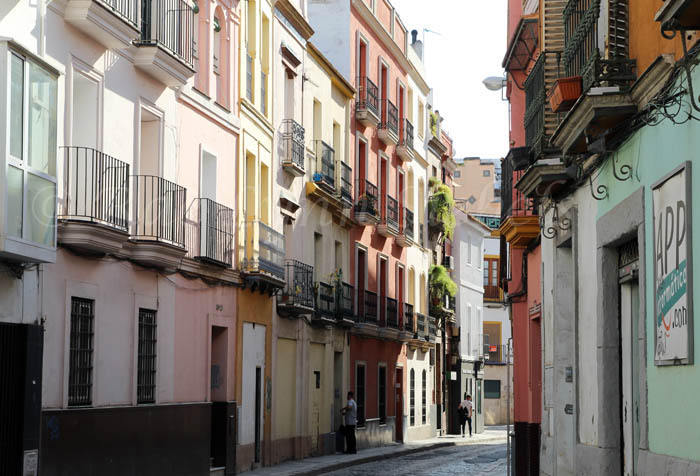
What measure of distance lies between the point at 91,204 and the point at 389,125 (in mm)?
23169

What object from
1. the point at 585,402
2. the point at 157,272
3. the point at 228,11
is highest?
the point at 228,11

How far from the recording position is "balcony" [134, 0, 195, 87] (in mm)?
18875

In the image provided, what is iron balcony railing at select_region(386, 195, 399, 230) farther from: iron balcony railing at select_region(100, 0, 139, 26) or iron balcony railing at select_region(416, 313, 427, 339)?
iron balcony railing at select_region(100, 0, 139, 26)

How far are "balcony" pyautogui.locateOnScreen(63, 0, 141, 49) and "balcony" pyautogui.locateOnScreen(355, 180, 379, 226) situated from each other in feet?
56.5

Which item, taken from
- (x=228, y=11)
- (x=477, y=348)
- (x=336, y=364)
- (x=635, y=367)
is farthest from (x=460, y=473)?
(x=477, y=348)

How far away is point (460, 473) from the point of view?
993 inches

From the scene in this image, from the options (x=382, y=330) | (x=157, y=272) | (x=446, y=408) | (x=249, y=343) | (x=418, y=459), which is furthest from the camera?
(x=446, y=408)

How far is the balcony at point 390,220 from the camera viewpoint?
125 ft

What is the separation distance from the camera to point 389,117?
39094mm

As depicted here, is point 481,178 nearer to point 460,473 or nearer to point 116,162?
point 460,473

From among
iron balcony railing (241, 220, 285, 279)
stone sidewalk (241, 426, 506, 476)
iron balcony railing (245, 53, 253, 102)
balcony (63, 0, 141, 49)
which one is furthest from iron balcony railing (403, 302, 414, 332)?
balcony (63, 0, 141, 49)

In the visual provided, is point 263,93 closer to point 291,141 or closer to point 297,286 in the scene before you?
point 291,141

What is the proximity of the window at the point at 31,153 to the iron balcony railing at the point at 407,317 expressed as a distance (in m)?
27.4

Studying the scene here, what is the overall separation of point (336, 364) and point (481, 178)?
42.4 meters
